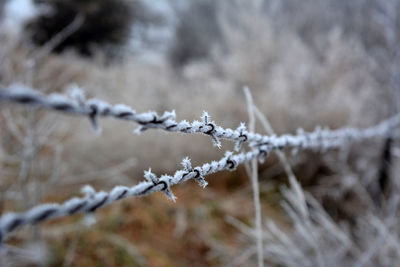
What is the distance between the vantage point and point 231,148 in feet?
8.91

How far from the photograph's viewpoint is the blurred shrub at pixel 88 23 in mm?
5738

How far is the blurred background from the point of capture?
1468 mm

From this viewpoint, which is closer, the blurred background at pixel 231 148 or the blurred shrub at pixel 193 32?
the blurred background at pixel 231 148

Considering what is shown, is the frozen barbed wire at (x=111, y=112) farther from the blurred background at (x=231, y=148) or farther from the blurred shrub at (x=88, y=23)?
A: the blurred shrub at (x=88, y=23)

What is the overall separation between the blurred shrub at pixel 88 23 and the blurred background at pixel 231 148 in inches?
47.8

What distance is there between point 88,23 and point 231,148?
468 centimetres

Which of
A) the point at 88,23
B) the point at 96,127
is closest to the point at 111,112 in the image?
the point at 96,127

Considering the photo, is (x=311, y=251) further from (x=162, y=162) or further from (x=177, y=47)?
(x=177, y=47)

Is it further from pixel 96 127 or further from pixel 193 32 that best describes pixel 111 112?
pixel 193 32

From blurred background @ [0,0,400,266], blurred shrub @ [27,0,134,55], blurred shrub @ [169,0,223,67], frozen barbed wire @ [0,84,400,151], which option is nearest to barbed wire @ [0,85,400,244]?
frozen barbed wire @ [0,84,400,151]

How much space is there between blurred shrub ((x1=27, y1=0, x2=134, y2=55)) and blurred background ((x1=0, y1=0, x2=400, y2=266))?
1215 millimetres

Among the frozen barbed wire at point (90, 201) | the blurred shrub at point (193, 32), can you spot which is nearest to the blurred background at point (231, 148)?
the frozen barbed wire at point (90, 201)

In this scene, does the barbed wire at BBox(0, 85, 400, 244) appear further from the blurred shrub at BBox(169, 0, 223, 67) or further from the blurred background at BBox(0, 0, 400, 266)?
the blurred shrub at BBox(169, 0, 223, 67)

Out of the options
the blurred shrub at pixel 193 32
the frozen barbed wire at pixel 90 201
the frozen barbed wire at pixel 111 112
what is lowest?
the frozen barbed wire at pixel 90 201
